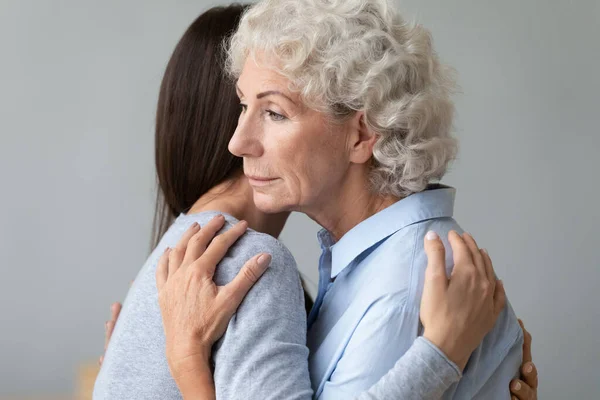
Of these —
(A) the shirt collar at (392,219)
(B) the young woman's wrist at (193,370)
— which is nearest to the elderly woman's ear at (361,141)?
(A) the shirt collar at (392,219)

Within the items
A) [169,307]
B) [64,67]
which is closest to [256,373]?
[169,307]

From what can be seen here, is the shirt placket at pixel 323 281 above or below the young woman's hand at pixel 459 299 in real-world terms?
below

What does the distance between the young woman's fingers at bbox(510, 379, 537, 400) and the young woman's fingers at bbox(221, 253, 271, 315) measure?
0.58 metres

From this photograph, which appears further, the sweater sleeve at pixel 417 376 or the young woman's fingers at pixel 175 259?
the young woman's fingers at pixel 175 259

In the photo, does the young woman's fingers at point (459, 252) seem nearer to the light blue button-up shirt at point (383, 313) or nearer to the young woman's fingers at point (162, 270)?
the light blue button-up shirt at point (383, 313)

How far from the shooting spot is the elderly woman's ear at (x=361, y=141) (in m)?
1.45

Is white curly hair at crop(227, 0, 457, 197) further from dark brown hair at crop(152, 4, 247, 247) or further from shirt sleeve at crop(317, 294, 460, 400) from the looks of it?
shirt sleeve at crop(317, 294, 460, 400)

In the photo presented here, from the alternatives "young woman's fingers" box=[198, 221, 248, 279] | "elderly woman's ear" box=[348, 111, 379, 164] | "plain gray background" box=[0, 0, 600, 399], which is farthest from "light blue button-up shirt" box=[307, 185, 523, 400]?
"plain gray background" box=[0, 0, 600, 399]

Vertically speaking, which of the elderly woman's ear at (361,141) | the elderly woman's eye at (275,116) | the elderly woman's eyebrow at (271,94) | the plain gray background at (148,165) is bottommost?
the plain gray background at (148,165)

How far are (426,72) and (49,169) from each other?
2.31 metres

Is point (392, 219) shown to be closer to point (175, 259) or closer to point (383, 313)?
point (383, 313)

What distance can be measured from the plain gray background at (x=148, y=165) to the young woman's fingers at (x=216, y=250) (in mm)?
2009

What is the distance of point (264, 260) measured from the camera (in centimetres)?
Answer: 129

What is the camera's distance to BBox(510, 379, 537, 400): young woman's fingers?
4.94ft
